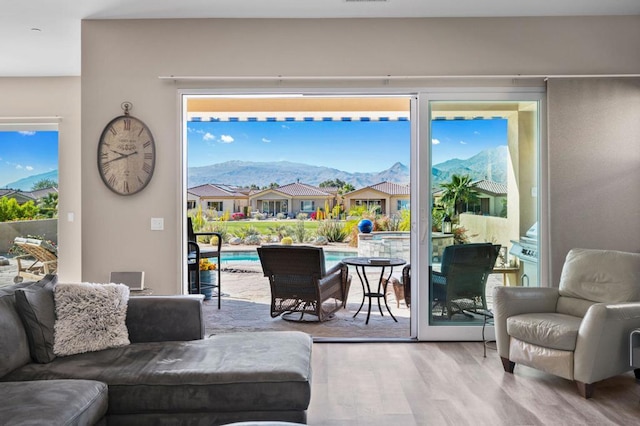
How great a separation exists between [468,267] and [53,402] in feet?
12.0

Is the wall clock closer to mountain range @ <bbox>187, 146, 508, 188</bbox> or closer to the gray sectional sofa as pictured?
the gray sectional sofa

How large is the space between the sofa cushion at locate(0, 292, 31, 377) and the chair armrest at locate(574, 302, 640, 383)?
3352 mm

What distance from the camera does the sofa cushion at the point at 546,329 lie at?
11.5 ft

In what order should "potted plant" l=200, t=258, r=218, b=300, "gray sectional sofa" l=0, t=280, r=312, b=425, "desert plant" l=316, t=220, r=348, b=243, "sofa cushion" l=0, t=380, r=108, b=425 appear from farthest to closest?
"desert plant" l=316, t=220, r=348, b=243, "potted plant" l=200, t=258, r=218, b=300, "gray sectional sofa" l=0, t=280, r=312, b=425, "sofa cushion" l=0, t=380, r=108, b=425

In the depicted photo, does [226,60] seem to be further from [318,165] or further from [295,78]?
[318,165]

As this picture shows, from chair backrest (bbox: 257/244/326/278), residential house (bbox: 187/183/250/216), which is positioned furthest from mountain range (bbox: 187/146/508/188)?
chair backrest (bbox: 257/244/326/278)

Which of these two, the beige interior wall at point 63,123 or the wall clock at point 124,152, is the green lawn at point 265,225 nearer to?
the beige interior wall at point 63,123

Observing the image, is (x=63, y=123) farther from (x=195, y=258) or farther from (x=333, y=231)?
(x=333, y=231)

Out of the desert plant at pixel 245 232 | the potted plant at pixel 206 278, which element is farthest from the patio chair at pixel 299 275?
the desert plant at pixel 245 232

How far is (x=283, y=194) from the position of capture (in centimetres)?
1086

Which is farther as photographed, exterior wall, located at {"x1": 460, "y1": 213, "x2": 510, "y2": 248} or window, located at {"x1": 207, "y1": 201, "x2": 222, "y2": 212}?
window, located at {"x1": 207, "y1": 201, "x2": 222, "y2": 212}

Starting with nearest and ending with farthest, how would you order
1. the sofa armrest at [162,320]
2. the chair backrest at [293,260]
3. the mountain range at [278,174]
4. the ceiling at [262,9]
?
the sofa armrest at [162,320]
the ceiling at [262,9]
the chair backrest at [293,260]
the mountain range at [278,174]

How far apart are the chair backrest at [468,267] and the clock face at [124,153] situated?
2861 mm

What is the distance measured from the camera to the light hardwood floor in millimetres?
3084
